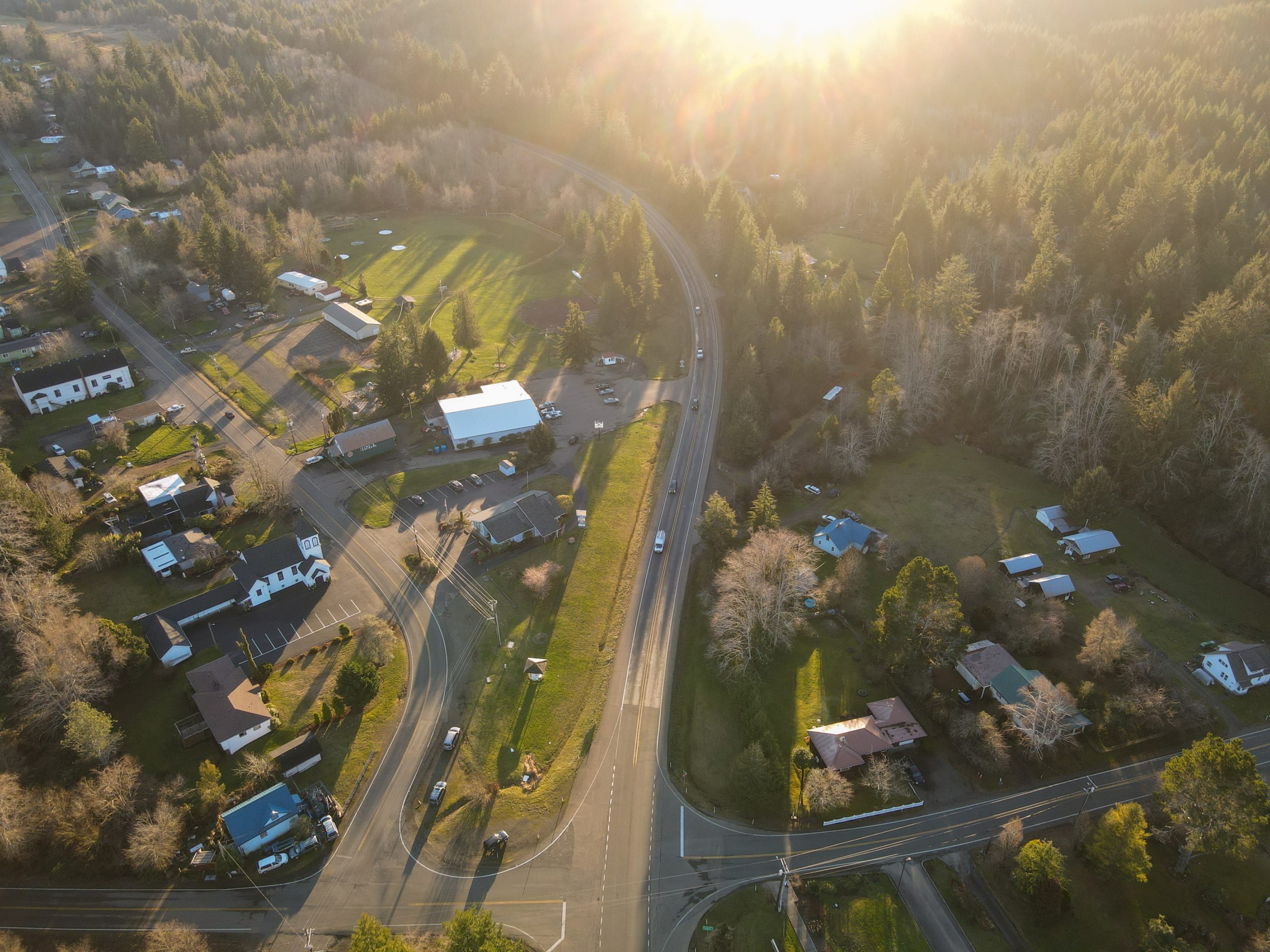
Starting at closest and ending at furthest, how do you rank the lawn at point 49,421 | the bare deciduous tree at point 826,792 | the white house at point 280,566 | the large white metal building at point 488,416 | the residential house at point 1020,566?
the bare deciduous tree at point 826,792 < the white house at point 280,566 < the residential house at point 1020,566 < the lawn at point 49,421 < the large white metal building at point 488,416

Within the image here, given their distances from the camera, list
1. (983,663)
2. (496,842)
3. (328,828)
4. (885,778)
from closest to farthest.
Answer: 1. (328,828)
2. (496,842)
3. (885,778)
4. (983,663)

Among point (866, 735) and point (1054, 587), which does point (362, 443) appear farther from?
point (1054, 587)

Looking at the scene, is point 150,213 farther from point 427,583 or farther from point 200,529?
point 427,583

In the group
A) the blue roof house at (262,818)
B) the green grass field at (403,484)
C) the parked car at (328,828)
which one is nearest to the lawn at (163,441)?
the green grass field at (403,484)

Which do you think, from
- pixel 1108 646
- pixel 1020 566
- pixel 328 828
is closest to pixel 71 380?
pixel 328 828

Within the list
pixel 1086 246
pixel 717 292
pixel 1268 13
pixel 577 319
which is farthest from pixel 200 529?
pixel 1268 13

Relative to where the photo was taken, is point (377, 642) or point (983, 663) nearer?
point (983, 663)

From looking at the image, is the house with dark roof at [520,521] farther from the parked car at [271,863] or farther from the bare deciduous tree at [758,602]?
the parked car at [271,863]
